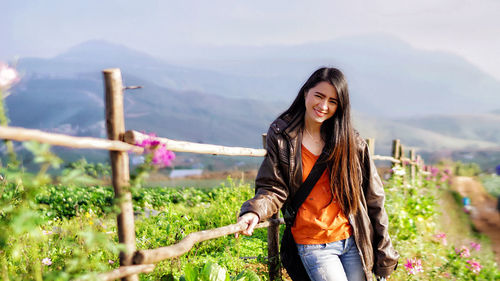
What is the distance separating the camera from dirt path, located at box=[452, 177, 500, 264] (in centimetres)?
607

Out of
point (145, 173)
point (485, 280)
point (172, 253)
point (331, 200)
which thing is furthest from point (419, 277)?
point (145, 173)

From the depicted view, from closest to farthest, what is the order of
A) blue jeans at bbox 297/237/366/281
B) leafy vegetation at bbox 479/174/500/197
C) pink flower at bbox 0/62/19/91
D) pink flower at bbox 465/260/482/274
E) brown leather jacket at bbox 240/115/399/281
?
pink flower at bbox 0/62/19/91 < blue jeans at bbox 297/237/366/281 < brown leather jacket at bbox 240/115/399/281 < pink flower at bbox 465/260/482/274 < leafy vegetation at bbox 479/174/500/197

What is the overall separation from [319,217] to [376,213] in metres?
0.44

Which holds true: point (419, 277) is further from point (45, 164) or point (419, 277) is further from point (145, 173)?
point (45, 164)

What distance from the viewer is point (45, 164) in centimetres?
134

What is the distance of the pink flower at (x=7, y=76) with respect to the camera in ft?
4.78

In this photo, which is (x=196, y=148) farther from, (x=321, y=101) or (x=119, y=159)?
(x=321, y=101)

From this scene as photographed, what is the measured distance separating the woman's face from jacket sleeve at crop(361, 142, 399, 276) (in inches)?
15.3

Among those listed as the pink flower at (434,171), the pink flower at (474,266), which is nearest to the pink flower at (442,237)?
the pink flower at (474,266)

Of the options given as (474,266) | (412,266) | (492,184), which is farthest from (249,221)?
(492,184)

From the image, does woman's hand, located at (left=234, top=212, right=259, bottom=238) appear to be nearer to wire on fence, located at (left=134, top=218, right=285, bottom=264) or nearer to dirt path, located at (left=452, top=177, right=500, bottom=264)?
wire on fence, located at (left=134, top=218, right=285, bottom=264)

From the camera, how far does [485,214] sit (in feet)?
21.8

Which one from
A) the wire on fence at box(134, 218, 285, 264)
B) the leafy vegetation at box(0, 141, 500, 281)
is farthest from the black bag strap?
the leafy vegetation at box(0, 141, 500, 281)

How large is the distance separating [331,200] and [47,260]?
6.48 feet
